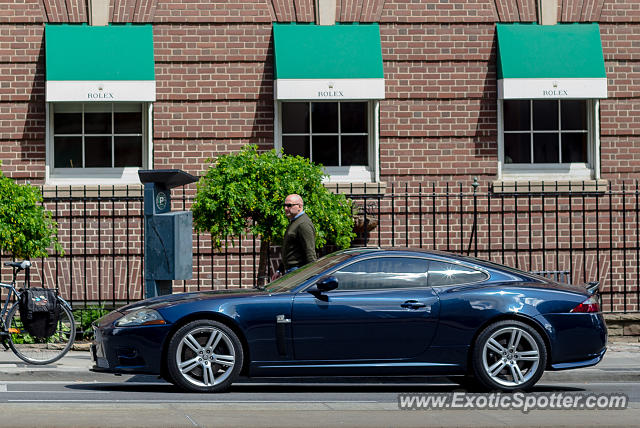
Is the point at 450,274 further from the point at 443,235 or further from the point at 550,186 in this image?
the point at 550,186

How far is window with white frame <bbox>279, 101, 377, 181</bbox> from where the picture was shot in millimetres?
16281

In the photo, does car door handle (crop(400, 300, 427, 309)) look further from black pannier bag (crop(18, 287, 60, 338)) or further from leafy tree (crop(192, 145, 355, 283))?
black pannier bag (crop(18, 287, 60, 338))

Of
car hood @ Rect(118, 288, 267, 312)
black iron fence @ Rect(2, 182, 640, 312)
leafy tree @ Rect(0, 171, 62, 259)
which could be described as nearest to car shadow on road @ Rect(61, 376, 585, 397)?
car hood @ Rect(118, 288, 267, 312)

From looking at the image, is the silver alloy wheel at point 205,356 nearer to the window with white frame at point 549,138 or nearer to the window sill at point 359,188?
the window sill at point 359,188

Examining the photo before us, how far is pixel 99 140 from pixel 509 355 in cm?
796

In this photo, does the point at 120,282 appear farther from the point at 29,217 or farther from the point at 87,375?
the point at 87,375

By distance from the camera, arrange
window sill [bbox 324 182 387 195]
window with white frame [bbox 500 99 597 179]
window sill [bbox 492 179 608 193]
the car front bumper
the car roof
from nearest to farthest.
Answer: the car front bumper
the car roof
window sill [bbox 324 182 387 195]
window sill [bbox 492 179 608 193]
window with white frame [bbox 500 99 597 179]

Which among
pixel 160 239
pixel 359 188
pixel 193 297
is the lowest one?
pixel 193 297

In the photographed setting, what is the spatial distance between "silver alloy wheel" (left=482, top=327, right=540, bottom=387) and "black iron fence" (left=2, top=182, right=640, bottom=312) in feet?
17.3

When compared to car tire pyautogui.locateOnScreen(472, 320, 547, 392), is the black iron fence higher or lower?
higher

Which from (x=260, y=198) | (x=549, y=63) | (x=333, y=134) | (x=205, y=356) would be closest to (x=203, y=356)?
(x=205, y=356)

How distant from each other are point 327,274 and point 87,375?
2.97 meters

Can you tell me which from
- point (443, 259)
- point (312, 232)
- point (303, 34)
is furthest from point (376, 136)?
point (443, 259)

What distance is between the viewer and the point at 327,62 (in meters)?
15.6
